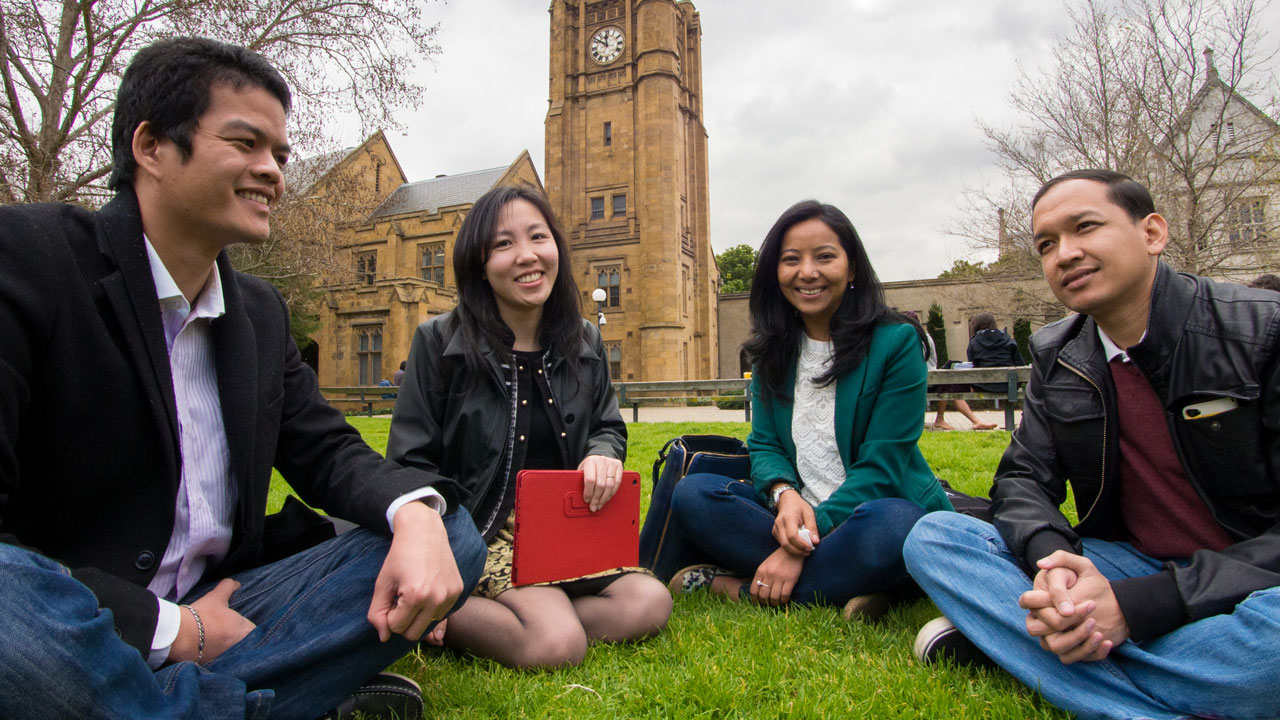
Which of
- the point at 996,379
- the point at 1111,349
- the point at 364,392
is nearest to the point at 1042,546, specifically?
the point at 1111,349

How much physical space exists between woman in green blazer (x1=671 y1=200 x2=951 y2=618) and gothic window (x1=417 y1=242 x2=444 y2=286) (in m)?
31.4

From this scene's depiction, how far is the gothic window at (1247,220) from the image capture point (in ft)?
46.2

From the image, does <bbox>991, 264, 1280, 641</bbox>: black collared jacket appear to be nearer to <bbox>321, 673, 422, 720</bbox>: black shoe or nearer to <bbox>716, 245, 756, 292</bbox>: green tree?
<bbox>321, 673, 422, 720</bbox>: black shoe

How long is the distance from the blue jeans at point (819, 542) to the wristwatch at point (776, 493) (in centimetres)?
4

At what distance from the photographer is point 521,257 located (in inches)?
113

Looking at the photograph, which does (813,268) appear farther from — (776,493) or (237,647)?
(237,647)

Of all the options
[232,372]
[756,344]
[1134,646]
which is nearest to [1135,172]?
[756,344]

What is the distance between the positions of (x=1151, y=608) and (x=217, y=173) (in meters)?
2.69

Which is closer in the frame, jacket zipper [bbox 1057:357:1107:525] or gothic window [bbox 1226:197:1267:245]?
jacket zipper [bbox 1057:357:1107:525]

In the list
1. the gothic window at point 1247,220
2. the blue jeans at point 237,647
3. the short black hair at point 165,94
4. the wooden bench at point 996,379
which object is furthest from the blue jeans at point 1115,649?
the gothic window at point 1247,220

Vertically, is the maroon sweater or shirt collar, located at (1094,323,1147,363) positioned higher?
shirt collar, located at (1094,323,1147,363)

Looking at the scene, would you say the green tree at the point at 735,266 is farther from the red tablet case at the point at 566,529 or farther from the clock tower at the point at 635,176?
the red tablet case at the point at 566,529

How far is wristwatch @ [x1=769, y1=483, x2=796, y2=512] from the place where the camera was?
113 inches

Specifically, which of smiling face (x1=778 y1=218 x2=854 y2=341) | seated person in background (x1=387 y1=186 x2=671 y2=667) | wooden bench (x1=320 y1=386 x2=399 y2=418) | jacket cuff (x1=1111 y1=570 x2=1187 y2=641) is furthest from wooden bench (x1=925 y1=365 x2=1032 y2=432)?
wooden bench (x1=320 y1=386 x2=399 y2=418)
